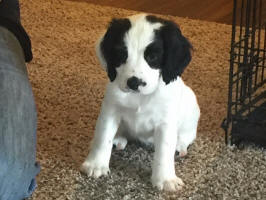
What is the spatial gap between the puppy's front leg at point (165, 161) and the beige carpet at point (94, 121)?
3 centimetres

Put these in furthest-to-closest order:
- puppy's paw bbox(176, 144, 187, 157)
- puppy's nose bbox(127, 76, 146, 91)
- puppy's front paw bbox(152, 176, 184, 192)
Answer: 1. puppy's paw bbox(176, 144, 187, 157)
2. puppy's front paw bbox(152, 176, 184, 192)
3. puppy's nose bbox(127, 76, 146, 91)

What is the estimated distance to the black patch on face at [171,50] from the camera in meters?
1.50

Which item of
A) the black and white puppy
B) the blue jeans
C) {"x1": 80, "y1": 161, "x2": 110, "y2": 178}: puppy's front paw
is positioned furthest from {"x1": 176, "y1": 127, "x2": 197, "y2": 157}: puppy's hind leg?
the blue jeans

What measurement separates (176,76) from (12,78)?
0.47 metres

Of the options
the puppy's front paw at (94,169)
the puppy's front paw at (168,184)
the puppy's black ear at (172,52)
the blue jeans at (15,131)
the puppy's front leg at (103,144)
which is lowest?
the puppy's front paw at (168,184)

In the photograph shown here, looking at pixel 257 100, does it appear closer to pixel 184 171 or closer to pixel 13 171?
pixel 184 171

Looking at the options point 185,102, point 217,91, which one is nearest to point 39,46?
point 217,91

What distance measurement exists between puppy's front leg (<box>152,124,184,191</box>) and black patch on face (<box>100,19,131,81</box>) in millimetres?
246

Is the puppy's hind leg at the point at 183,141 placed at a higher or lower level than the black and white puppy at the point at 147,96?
lower

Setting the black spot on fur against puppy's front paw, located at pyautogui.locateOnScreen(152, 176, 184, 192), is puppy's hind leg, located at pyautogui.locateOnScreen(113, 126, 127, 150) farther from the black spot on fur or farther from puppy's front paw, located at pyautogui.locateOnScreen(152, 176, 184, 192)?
the black spot on fur

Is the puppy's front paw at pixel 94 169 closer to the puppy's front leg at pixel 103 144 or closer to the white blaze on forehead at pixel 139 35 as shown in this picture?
the puppy's front leg at pixel 103 144

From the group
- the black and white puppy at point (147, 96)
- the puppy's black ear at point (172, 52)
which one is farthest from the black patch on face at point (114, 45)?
the puppy's black ear at point (172, 52)

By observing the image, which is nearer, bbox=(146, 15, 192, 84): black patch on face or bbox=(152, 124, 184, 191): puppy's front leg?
bbox=(146, 15, 192, 84): black patch on face

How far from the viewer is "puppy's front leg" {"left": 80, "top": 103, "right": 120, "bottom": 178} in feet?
5.49
